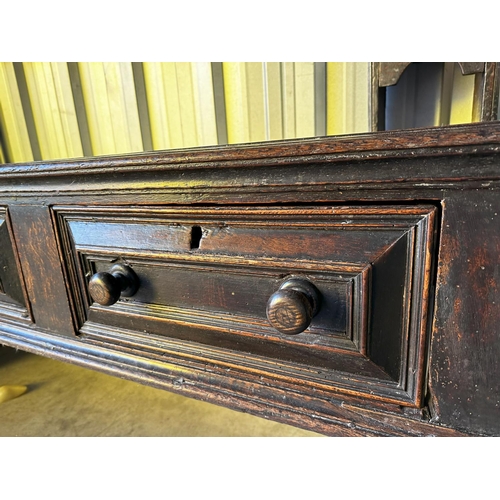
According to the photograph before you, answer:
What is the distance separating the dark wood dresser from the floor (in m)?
0.32

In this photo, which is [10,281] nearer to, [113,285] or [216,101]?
[113,285]

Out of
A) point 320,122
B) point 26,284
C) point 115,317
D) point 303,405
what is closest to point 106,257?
point 115,317

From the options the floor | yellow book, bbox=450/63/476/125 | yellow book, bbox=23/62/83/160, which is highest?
yellow book, bbox=23/62/83/160

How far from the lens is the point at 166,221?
0.39 metres

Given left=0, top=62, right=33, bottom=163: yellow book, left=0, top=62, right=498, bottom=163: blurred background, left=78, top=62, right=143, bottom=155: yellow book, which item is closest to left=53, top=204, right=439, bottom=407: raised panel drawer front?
left=0, top=62, right=498, bottom=163: blurred background

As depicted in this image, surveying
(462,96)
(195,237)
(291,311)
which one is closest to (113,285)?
(195,237)

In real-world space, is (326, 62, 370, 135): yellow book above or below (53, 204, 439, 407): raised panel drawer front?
above

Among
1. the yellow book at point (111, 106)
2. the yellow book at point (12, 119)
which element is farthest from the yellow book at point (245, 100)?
the yellow book at point (12, 119)

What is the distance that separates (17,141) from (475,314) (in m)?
1.64

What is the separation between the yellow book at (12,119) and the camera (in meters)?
1.21

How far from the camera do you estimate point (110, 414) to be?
29.9 inches

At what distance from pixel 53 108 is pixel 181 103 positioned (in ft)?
1.89

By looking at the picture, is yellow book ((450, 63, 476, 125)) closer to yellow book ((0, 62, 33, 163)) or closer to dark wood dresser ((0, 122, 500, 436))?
dark wood dresser ((0, 122, 500, 436))

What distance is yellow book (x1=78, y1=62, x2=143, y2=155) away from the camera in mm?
1042
